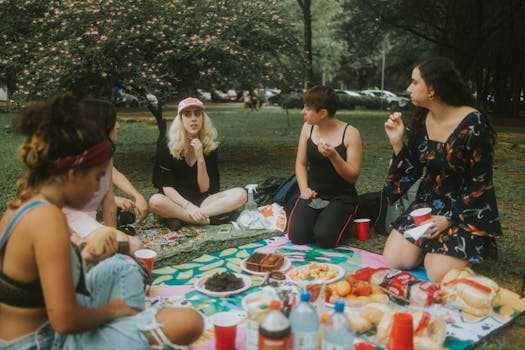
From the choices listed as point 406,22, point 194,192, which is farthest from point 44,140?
point 406,22

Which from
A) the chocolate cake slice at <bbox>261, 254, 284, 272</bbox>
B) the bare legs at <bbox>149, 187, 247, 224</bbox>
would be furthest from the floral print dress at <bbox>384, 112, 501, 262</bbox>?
the bare legs at <bbox>149, 187, 247, 224</bbox>

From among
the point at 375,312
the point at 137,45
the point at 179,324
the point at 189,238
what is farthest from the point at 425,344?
the point at 137,45

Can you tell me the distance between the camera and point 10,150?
454 inches

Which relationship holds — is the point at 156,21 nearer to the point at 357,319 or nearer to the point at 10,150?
the point at 10,150

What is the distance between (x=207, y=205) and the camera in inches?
209

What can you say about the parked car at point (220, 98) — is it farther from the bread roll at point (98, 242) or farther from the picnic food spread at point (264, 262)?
the bread roll at point (98, 242)

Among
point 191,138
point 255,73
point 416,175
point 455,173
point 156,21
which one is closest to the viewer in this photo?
point 455,173

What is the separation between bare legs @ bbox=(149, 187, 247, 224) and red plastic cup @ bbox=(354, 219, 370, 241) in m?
1.28

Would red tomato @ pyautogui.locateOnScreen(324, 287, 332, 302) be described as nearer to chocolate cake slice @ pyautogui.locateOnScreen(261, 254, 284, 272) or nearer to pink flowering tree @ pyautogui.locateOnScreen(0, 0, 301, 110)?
chocolate cake slice @ pyautogui.locateOnScreen(261, 254, 284, 272)

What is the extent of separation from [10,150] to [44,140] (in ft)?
35.6

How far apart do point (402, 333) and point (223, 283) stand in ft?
4.71

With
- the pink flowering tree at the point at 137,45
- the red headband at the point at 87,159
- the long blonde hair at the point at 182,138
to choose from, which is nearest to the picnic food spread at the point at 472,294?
the red headband at the point at 87,159

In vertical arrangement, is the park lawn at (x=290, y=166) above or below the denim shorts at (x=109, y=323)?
below

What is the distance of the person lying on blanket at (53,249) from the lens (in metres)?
1.88
